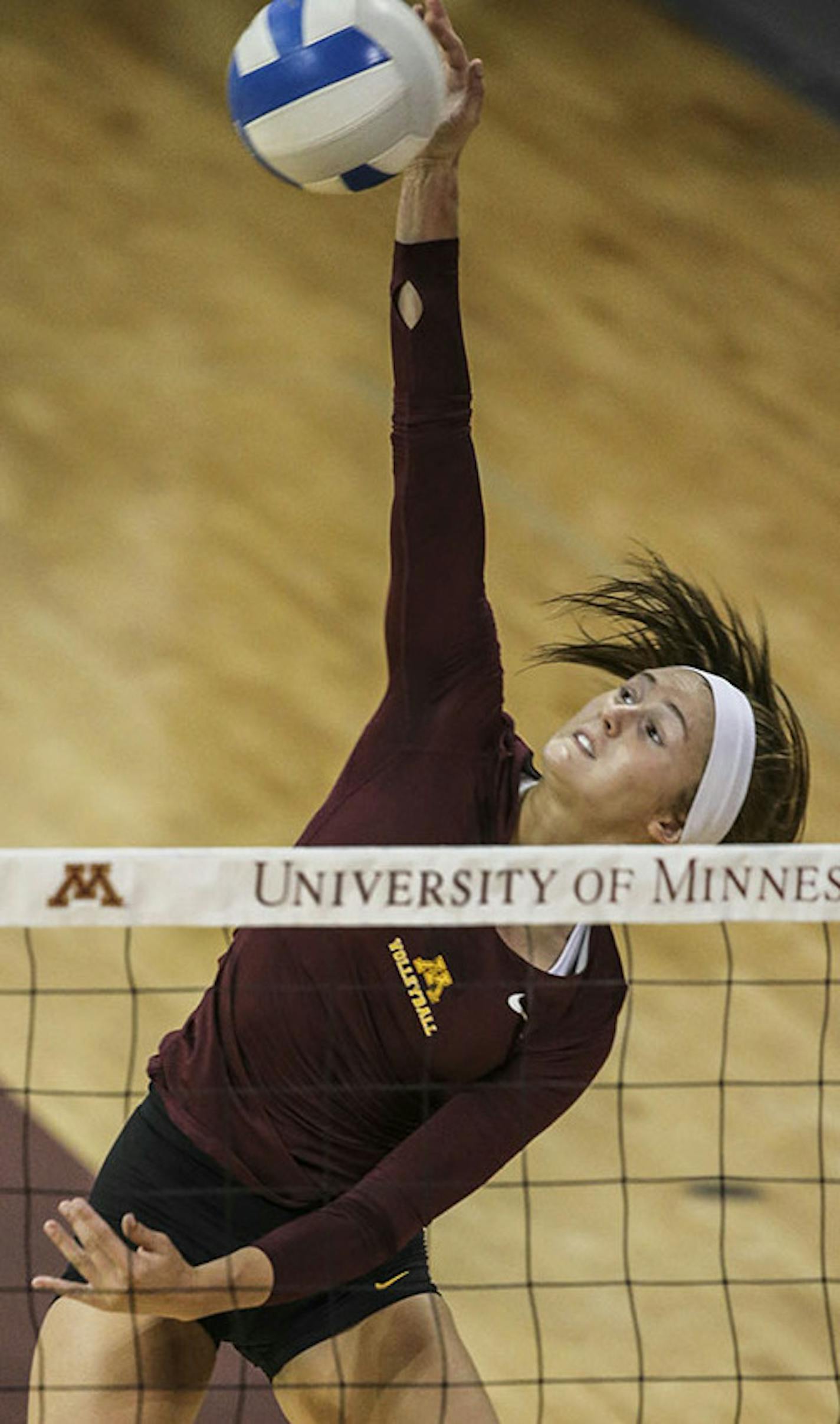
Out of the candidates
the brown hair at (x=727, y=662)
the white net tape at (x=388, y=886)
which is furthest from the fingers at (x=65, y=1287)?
the brown hair at (x=727, y=662)

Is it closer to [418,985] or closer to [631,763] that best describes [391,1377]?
[418,985]

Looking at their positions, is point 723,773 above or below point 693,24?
below

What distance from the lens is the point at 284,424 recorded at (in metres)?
8.41

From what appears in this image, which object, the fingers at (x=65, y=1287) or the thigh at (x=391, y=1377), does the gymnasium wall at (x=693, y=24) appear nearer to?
the thigh at (x=391, y=1377)

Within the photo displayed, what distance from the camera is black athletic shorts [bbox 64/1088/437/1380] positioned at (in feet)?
12.9

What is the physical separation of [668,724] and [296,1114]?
884 millimetres

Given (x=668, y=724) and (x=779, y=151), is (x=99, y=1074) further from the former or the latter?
(x=779, y=151)

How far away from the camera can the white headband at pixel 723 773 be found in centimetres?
395

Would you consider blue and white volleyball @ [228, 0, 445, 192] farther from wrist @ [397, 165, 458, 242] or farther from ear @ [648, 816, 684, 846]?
ear @ [648, 816, 684, 846]

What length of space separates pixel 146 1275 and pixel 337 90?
2002mm

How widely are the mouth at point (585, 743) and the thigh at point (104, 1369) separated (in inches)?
45.5

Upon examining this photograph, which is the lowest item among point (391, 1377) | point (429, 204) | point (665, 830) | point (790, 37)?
point (391, 1377)

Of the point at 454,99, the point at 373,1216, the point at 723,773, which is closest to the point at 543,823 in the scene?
the point at 723,773

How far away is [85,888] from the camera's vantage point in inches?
143
